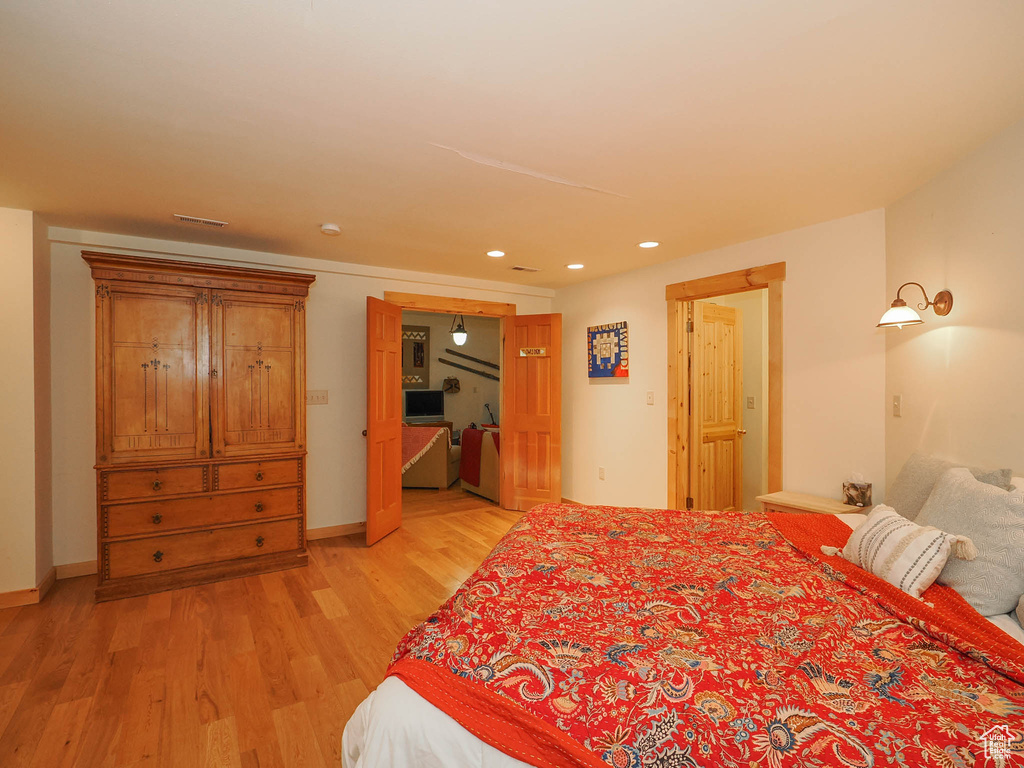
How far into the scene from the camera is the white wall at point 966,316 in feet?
6.64

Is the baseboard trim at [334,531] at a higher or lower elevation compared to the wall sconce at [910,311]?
lower

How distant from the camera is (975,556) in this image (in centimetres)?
156

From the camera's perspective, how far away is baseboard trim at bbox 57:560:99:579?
3.46 meters

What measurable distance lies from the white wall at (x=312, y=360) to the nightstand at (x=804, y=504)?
323 cm

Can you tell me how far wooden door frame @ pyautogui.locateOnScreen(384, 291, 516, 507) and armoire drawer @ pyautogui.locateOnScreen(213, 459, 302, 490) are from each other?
5.75 ft

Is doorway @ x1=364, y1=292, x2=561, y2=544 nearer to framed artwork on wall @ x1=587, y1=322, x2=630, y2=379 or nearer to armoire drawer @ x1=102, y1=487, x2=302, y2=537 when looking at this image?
framed artwork on wall @ x1=587, y1=322, x2=630, y2=379

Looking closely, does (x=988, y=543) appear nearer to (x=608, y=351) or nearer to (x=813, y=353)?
(x=813, y=353)

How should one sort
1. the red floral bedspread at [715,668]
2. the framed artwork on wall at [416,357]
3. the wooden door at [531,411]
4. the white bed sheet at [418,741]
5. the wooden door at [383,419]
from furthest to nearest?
the framed artwork on wall at [416,357], the wooden door at [531,411], the wooden door at [383,419], the white bed sheet at [418,741], the red floral bedspread at [715,668]

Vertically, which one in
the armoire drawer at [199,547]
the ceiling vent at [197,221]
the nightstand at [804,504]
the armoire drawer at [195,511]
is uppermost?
the ceiling vent at [197,221]

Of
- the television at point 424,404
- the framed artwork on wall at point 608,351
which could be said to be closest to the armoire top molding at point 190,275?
the framed artwork on wall at point 608,351

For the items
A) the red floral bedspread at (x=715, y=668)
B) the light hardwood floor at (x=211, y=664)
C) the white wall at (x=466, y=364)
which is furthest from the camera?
the white wall at (x=466, y=364)

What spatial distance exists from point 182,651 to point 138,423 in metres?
1.56

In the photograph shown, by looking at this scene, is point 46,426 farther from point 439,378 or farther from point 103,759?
point 439,378

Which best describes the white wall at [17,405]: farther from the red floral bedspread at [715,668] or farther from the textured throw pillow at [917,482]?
the textured throw pillow at [917,482]
